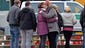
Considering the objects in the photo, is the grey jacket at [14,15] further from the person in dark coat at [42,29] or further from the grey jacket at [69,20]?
the grey jacket at [69,20]

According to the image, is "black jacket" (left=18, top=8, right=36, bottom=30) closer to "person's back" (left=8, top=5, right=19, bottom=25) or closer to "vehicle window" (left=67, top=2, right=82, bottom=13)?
"person's back" (left=8, top=5, right=19, bottom=25)

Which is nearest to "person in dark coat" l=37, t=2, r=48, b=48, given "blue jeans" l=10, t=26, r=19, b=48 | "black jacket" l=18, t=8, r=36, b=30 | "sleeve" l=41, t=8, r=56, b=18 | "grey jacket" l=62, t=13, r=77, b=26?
"black jacket" l=18, t=8, r=36, b=30

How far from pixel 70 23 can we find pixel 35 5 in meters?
4.79

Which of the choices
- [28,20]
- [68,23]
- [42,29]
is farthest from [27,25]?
[68,23]

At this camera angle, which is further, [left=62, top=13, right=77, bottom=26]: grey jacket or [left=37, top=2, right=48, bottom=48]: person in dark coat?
[left=62, top=13, right=77, bottom=26]: grey jacket

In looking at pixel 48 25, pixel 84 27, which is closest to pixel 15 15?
pixel 48 25

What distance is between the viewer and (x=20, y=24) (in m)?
14.2

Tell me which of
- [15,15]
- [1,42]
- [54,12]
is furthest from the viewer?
[1,42]

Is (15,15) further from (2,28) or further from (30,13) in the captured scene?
(2,28)

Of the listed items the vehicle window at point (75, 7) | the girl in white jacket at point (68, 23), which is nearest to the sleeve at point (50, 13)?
the girl in white jacket at point (68, 23)

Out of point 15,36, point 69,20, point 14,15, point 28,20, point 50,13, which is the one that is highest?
point 50,13

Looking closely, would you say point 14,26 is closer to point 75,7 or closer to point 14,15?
point 14,15

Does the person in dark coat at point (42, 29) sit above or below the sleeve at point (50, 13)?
below

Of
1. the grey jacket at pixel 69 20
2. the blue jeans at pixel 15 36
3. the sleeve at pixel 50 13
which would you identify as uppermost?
the sleeve at pixel 50 13
